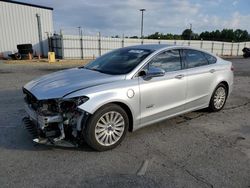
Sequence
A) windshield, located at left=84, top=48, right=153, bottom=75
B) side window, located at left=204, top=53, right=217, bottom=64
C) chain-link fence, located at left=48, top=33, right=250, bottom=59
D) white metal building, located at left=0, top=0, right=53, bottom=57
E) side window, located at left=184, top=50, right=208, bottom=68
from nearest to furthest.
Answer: windshield, located at left=84, top=48, right=153, bottom=75
side window, located at left=184, top=50, right=208, bottom=68
side window, located at left=204, top=53, right=217, bottom=64
white metal building, located at left=0, top=0, right=53, bottom=57
chain-link fence, located at left=48, top=33, right=250, bottom=59

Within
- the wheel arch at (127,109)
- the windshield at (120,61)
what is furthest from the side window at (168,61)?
the wheel arch at (127,109)

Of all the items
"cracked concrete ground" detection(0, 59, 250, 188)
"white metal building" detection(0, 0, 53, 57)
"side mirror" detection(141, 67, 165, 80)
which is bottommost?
"cracked concrete ground" detection(0, 59, 250, 188)

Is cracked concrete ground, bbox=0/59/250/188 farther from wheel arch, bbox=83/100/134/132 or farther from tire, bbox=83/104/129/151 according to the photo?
wheel arch, bbox=83/100/134/132

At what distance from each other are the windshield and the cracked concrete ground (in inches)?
47.7

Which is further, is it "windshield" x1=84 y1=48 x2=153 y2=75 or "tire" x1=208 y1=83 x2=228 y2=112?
"tire" x1=208 y1=83 x2=228 y2=112

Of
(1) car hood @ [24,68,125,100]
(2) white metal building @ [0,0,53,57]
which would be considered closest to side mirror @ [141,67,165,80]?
(1) car hood @ [24,68,125,100]

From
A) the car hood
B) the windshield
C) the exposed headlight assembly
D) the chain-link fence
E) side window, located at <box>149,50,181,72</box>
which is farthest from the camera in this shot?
the chain-link fence

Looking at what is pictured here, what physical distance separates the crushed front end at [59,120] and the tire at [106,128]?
0.13 m

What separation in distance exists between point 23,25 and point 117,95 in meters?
27.0

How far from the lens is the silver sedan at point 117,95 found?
346 cm

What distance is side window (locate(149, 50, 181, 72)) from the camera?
438 cm

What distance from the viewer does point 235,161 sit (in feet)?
11.5

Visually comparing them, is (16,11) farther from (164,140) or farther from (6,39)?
(164,140)

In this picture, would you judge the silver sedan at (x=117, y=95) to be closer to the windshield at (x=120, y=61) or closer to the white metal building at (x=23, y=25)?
the windshield at (x=120, y=61)
